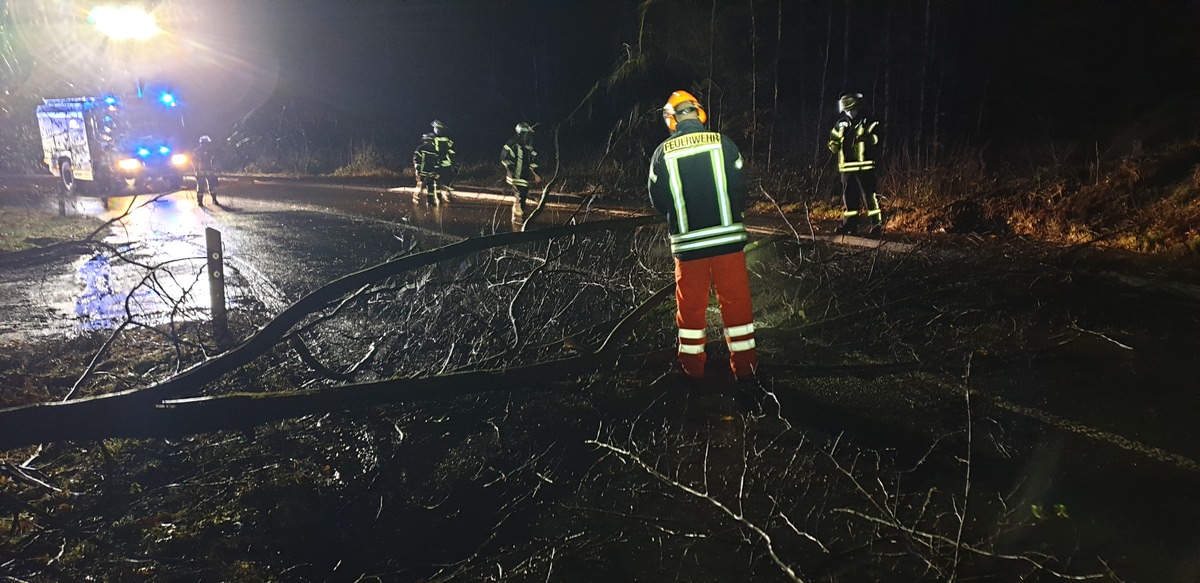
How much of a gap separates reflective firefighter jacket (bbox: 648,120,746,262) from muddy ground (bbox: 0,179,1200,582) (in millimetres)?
881

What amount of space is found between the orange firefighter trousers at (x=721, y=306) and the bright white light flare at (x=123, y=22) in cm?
2078

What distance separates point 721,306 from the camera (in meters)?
4.33

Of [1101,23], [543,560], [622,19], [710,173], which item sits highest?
[622,19]

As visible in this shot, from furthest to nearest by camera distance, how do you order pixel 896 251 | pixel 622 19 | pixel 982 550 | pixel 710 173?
pixel 622 19 → pixel 896 251 → pixel 710 173 → pixel 982 550

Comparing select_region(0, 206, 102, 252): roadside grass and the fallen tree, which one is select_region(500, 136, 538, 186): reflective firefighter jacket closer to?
select_region(0, 206, 102, 252): roadside grass

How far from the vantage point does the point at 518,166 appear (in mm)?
12133

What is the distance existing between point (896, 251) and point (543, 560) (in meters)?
6.05

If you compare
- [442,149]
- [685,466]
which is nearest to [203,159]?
[442,149]

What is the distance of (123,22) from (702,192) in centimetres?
2331

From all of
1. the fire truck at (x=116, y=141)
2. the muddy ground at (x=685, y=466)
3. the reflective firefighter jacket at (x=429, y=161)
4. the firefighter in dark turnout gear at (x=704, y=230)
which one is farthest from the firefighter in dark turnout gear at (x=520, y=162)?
the fire truck at (x=116, y=141)

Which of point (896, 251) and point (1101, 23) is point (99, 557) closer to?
point (896, 251)

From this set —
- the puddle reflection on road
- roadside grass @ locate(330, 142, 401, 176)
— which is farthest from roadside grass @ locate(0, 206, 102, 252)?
roadside grass @ locate(330, 142, 401, 176)

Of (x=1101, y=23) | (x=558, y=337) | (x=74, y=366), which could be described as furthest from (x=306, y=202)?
(x=1101, y=23)

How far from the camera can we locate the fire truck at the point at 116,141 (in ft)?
53.5
